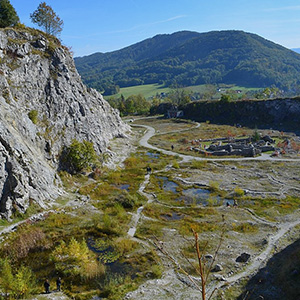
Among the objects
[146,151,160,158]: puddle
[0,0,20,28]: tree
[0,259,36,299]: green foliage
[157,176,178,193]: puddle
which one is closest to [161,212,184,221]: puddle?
[157,176,178,193]: puddle

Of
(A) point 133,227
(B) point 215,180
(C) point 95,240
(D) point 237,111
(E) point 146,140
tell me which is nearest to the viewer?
(C) point 95,240

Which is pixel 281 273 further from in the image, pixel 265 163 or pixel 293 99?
pixel 293 99

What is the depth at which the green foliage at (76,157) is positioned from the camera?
55.8 metres

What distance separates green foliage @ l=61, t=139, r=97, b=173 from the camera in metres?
55.8

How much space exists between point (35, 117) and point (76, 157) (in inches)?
443

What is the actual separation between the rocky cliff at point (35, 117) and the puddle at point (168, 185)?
19681 millimetres

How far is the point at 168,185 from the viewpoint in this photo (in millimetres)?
55438

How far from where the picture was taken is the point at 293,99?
124 meters

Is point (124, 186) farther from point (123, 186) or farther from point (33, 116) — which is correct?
point (33, 116)

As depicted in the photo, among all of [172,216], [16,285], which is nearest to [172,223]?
[172,216]

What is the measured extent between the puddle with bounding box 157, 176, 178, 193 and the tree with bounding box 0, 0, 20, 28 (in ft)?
170

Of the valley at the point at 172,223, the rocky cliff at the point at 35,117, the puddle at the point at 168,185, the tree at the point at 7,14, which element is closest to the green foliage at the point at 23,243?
the valley at the point at 172,223

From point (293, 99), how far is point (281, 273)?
117 m

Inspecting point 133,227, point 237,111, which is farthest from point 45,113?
point 237,111
